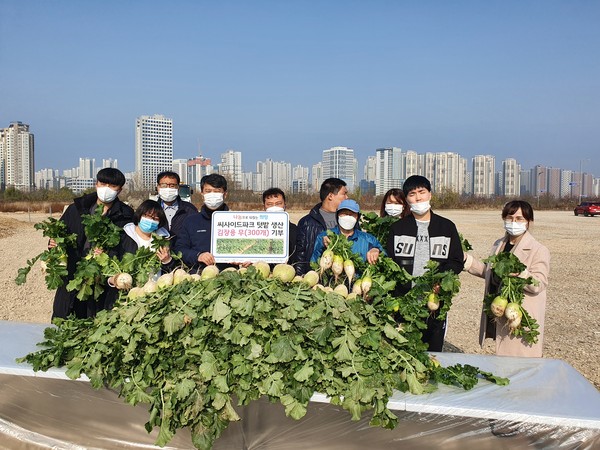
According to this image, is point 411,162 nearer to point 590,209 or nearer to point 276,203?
point 590,209

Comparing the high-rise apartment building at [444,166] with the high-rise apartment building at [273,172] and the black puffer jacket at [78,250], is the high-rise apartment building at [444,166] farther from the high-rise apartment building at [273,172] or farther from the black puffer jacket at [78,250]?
the black puffer jacket at [78,250]

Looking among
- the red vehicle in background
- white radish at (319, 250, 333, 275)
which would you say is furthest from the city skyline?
white radish at (319, 250, 333, 275)

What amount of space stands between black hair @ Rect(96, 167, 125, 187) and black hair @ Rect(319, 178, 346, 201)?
1.96m

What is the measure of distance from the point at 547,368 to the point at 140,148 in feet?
433

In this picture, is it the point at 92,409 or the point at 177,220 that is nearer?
the point at 92,409

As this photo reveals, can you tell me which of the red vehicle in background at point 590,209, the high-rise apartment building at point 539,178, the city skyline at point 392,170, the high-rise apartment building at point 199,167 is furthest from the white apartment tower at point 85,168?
the red vehicle in background at point 590,209

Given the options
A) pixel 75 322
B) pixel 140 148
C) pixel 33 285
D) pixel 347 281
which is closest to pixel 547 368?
pixel 347 281

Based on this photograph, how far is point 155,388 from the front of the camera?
120 inches

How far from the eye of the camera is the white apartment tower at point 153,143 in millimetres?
128250

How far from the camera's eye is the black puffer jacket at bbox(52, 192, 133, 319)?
501 centimetres

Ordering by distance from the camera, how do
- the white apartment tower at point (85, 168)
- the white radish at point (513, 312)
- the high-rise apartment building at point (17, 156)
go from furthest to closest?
the white apartment tower at point (85, 168) → the high-rise apartment building at point (17, 156) → the white radish at point (513, 312)

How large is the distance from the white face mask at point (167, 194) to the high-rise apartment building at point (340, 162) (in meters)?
117

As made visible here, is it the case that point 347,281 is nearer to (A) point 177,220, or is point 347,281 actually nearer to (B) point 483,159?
(A) point 177,220

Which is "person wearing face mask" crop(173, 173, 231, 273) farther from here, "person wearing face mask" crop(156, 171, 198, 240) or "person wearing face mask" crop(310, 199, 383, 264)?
"person wearing face mask" crop(310, 199, 383, 264)
